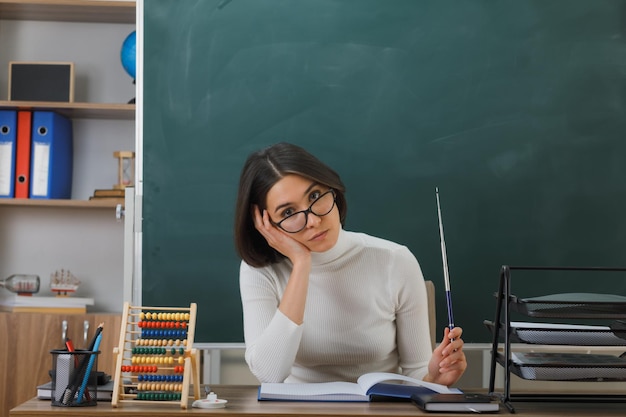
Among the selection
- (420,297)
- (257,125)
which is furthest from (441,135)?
(420,297)

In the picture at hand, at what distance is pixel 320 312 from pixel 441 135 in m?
1.01

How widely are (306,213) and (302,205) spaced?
0.03 meters

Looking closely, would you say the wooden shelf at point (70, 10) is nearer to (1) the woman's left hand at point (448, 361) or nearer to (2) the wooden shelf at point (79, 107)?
(2) the wooden shelf at point (79, 107)

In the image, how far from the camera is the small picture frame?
11.4 ft

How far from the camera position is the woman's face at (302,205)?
6.84 feet

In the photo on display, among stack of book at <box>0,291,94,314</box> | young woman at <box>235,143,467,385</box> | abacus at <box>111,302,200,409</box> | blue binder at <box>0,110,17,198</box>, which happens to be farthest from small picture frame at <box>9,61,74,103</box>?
abacus at <box>111,302,200,409</box>

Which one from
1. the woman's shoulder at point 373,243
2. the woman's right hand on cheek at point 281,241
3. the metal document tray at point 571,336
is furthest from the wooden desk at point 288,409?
the woman's shoulder at point 373,243

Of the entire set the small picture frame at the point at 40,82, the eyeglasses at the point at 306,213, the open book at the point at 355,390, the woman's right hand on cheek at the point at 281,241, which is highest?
the small picture frame at the point at 40,82

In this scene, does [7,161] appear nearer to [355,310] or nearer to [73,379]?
[355,310]

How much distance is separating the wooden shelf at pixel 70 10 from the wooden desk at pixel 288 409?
85.3 inches

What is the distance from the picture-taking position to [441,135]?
9.82 feet

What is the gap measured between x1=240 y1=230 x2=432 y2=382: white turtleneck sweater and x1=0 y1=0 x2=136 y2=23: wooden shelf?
1.72m

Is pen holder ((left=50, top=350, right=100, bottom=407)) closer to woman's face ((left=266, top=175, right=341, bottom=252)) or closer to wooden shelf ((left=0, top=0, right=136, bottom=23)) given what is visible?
woman's face ((left=266, top=175, right=341, bottom=252))

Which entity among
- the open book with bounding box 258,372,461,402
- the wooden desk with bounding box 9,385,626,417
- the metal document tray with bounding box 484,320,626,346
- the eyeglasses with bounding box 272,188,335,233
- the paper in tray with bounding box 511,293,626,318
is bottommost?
Result: the wooden desk with bounding box 9,385,626,417
